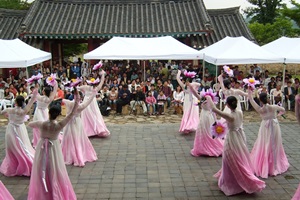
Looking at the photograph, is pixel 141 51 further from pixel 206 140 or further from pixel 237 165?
pixel 237 165

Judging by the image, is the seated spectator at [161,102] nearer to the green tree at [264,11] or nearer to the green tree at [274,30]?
the green tree at [274,30]

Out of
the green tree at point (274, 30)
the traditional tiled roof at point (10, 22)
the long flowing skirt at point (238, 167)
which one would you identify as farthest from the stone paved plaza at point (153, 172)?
the green tree at point (274, 30)

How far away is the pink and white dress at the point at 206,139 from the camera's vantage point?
7.60m

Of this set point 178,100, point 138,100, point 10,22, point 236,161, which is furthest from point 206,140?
point 10,22

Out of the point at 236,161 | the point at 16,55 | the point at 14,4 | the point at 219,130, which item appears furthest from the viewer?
the point at 14,4

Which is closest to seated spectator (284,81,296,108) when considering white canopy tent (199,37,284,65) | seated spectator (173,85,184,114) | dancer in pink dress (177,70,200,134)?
white canopy tent (199,37,284,65)

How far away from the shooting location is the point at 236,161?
5500mm

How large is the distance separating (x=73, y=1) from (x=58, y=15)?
6.33 ft

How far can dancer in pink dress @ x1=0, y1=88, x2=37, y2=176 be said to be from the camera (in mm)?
6383

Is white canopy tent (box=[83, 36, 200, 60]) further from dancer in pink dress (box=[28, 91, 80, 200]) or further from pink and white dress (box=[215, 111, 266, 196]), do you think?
dancer in pink dress (box=[28, 91, 80, 200])

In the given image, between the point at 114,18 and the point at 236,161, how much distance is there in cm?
1513

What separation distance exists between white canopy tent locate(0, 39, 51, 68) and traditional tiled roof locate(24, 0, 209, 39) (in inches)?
181

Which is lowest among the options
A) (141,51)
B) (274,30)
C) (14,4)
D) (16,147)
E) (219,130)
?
(16,147)

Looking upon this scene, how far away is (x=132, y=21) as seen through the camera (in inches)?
739
